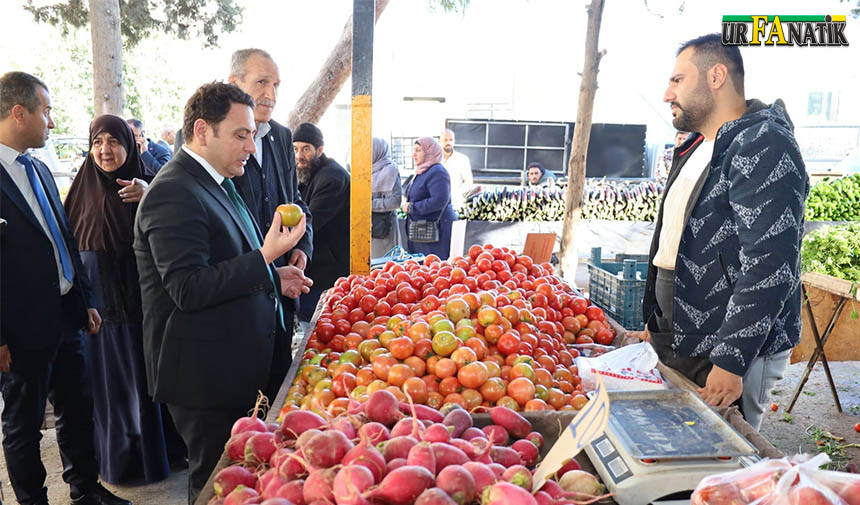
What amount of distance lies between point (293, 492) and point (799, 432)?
4.68 meters

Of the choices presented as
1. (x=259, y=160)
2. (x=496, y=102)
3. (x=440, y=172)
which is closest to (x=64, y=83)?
(x=496, y=102)

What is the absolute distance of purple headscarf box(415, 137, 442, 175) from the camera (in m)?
6.55

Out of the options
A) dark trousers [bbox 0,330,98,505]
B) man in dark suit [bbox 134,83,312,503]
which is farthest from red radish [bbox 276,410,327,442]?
dark trousers [bbox 0,330,98,505]

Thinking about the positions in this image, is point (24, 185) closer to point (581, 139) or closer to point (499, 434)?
point (499, 434)

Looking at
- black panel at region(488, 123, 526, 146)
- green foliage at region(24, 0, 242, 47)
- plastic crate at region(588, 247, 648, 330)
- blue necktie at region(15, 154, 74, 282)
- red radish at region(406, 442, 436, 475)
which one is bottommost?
plastic crate at region(588, 247, 648, 330)

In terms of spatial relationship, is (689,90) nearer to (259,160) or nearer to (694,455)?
(694,455)

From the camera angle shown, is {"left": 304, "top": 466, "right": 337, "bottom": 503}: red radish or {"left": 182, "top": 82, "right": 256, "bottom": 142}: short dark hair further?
{"left": 182, "top": 82, "right": 256, "bottom": 142}: short dark hair

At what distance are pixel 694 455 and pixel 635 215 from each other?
8.13 metres

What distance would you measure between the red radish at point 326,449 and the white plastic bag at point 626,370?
3.92 ft

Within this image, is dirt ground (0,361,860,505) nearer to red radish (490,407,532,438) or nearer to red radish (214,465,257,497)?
red radish (214,465,257,497)

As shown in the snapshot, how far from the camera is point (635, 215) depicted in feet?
29.6

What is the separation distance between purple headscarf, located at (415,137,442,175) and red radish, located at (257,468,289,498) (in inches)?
221

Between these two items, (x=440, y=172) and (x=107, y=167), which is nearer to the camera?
(x=107, y=167)

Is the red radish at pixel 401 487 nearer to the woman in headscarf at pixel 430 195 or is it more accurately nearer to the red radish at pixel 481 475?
the red radish at pixel 481 475
